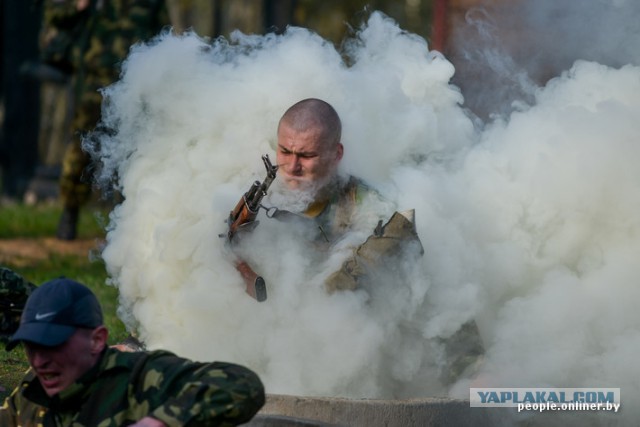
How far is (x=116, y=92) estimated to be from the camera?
648 cm

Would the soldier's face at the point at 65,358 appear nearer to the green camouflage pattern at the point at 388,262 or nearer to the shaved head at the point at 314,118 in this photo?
the green camouflage pattern at the point at 388,262

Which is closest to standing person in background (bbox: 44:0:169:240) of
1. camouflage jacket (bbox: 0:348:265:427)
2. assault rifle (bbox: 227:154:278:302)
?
assault rifle (bbox: 227:154:278:302)

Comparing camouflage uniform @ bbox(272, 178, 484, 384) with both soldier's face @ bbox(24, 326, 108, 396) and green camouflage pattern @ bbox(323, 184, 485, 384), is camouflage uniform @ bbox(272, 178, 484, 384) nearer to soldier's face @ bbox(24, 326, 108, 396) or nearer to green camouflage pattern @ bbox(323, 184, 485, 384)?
green camouflage pattern @ bbox(323, 184, 485, 384)

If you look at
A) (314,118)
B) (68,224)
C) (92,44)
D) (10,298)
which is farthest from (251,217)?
(68,224)

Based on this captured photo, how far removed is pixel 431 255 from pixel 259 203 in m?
0.93

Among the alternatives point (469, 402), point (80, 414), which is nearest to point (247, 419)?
point (80, 414)

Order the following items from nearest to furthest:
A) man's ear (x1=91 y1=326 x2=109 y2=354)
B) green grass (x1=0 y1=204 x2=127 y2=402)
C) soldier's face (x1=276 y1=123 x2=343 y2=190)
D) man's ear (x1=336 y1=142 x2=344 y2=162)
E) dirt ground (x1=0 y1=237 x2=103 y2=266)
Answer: man's ear (x1=91 y1=326 x2=109 y2=354) < soldier's face (x1=276 y1=123 x2=343 y2=190) < man's ear (x1=336 y1=142 x2=344 y2=162) < green grass (x1=0 y1=204 x2=127 y2=402) < dirt ground (x1=0 y1=237 x2=103 y2=266)

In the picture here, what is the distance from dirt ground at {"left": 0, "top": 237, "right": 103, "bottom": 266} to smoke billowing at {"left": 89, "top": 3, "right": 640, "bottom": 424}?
13.3 ft

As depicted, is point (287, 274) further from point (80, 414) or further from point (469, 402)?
point (80, 414)

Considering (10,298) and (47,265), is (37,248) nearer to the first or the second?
(47,265)

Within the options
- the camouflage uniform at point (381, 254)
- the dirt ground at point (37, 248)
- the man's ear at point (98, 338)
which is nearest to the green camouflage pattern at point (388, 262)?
the camouflage uniform at point (381, 254)

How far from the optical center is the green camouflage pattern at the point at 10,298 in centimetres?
690

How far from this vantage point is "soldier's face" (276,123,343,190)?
6.01 m

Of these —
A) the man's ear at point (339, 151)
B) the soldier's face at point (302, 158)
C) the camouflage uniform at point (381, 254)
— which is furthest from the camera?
the man's ear at point (339, 151)
